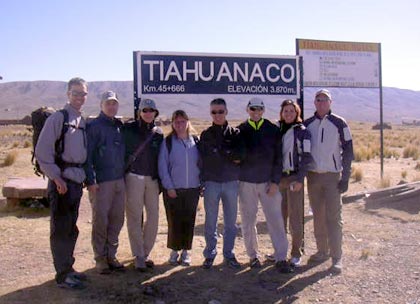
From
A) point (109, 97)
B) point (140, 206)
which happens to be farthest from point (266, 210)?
point (109, 97)

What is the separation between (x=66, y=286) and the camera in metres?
5.11

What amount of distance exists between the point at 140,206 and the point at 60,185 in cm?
107

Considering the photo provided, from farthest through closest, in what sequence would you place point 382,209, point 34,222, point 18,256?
point 382,209 < point 34,222 < point 18,256

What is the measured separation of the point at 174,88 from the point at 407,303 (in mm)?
4198

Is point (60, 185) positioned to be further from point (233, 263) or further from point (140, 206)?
point (233, 263)

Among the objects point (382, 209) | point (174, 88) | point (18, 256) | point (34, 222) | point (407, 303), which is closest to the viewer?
point (407, 303)

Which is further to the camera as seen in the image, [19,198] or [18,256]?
[19,198]

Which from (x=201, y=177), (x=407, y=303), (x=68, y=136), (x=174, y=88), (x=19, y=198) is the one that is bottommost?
(x=407, y=303)

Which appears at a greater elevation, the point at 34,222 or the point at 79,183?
the point at 79,183

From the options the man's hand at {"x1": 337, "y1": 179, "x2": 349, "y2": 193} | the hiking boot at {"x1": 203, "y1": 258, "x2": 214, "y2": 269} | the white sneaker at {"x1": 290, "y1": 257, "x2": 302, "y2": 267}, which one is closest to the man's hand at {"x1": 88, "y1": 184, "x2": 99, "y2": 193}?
the hiking boot at {"x1": 203, "y1": 258, "x2": 214, "y2": 269}

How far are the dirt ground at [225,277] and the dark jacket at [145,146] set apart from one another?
1186 millimetres

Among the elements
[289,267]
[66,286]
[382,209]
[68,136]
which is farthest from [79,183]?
[382,209]

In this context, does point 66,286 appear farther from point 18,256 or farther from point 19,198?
point 19,198

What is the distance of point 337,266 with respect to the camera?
19.1ft
